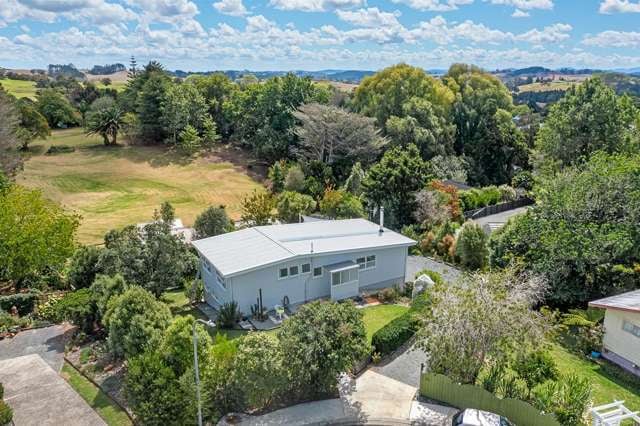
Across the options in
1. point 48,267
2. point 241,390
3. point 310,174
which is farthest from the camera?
point 310,174

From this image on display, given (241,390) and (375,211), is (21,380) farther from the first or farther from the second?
(375,211)

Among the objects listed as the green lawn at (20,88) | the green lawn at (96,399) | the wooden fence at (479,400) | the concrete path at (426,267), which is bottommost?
the green lawn at (96,399)

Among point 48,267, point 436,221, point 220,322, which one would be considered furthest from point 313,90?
point 220,322

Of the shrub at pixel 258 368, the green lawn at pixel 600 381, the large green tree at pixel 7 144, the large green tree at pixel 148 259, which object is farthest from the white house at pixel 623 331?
the large green tree at pixel 7 144

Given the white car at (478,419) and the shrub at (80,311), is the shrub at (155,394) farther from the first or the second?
the white car at (478,419)

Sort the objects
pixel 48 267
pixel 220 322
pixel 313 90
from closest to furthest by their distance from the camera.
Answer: pixel 220 322, pixel 48 267, pixel 313 90

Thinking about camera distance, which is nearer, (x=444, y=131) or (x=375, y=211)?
(x=375, y=211)

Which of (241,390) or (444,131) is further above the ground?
(444,131)

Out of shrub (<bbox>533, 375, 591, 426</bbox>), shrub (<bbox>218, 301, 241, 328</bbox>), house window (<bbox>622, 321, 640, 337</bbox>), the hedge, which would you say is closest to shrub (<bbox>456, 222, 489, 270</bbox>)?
house window (<bbox>622, 321, 640, 337</bbox>)
